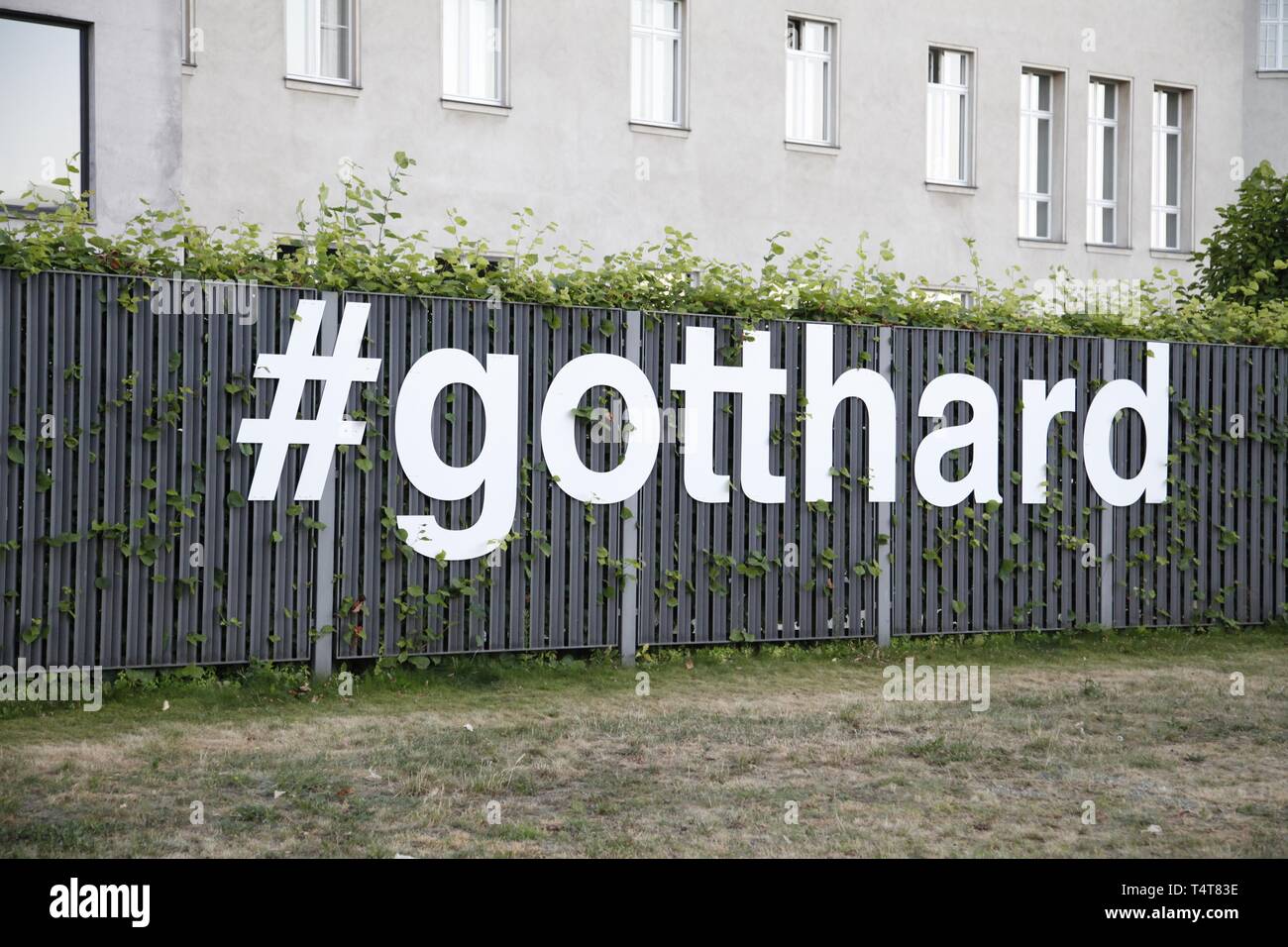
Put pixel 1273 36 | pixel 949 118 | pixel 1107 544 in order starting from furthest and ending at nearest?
pixel 1273 36 → pixel 949 118 → pixel 1107 544

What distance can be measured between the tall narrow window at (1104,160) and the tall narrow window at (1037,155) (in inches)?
30.1

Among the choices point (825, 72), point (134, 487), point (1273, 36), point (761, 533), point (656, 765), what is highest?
point (1273, 36)

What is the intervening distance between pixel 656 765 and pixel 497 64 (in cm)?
1481

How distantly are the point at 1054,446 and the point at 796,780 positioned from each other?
19.6 ft

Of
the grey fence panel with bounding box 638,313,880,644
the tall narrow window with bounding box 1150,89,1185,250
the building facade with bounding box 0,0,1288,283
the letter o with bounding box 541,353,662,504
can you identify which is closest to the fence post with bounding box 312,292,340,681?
the letter o with bounding box 541,353,662,504

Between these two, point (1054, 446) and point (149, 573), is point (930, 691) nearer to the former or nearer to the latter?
point (1054, 446)

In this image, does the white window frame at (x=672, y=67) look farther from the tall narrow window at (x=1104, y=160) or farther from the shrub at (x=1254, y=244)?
the shrub at (x=1254, y=244)

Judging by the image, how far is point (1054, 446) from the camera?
1263 cm

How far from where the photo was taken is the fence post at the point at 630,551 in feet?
36.1

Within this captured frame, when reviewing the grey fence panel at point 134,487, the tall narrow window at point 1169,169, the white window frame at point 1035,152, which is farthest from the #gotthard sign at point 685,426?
the tall narrow window at point 1169,169

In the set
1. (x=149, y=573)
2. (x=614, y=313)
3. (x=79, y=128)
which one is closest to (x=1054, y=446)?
(x=614, y=313)

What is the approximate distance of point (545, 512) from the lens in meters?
10.8

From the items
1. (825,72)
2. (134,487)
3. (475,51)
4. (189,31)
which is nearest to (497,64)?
(475,51)

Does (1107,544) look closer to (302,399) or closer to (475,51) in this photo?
(302,399)
